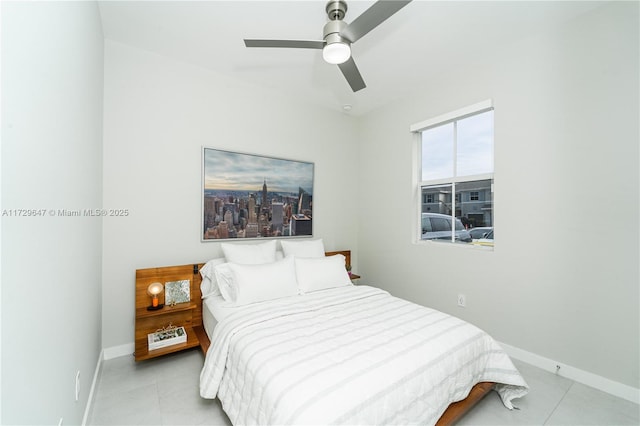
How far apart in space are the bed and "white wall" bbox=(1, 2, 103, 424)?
29.9 inches

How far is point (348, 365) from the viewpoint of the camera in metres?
1.34

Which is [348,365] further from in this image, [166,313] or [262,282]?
[166,313]

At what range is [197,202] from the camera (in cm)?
282

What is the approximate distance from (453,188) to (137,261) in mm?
3291

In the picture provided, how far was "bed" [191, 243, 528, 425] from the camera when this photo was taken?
119 centimetres

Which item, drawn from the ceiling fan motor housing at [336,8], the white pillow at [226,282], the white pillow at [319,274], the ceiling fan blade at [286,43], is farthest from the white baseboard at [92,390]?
the ceiling fan motor housing at [336,8]

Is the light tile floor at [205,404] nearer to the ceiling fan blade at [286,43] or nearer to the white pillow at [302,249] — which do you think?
the white pillow at [302,249]

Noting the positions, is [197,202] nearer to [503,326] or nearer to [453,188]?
[453,188]

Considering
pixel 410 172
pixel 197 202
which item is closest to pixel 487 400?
pixel 410 172

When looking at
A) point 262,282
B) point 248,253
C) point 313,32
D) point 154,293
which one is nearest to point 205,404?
point 262,282

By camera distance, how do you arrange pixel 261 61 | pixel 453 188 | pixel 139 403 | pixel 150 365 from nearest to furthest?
pixel 139 403 → pixel 150 365 → pixel 261 61 → pixel 453 188

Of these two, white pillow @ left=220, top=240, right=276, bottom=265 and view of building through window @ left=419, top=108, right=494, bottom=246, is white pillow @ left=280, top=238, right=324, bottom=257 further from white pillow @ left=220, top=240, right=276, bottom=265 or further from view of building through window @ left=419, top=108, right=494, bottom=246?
view of building through window @ left=419, top=108, right=494, bottom=246

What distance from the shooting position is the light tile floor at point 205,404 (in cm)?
170

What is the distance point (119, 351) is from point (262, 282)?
58.4 inches
